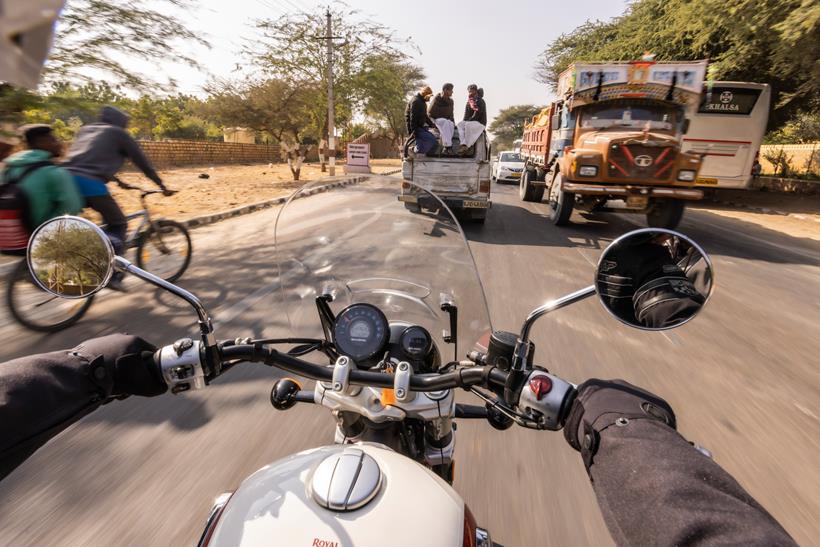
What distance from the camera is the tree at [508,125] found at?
68.4 meters

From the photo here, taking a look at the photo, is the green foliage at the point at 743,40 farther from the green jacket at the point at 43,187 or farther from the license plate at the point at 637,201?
the green jacket at the point at 43,187

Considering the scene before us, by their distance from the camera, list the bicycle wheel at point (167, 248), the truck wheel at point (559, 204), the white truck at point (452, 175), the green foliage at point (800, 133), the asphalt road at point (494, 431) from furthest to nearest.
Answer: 1. the green foliage at point (800, 133)
2. the truck wheel at point (559, 204)
3. the white truck at point (452, 175)
4. the bicycle wheel at point (167, 248)
5. the asphalt road at point (494, 431)

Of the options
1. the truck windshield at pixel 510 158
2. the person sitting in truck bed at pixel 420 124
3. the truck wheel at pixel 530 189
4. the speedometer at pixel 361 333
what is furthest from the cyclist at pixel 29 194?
the truck windshield at pixel 510 158

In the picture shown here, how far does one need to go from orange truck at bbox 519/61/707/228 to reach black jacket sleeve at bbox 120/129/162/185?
6456 millimetres

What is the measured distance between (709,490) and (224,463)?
2.19 m

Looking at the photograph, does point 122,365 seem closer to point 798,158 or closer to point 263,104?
point 263,104

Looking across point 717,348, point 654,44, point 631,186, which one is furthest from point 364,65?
point 717,348

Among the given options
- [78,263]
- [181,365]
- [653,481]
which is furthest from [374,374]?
[78,263]

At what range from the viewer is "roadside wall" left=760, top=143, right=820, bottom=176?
1838cm

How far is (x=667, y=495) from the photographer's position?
699 millimetres

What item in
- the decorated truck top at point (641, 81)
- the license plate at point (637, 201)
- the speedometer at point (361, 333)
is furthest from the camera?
the decorated truck top at point (641, 81)

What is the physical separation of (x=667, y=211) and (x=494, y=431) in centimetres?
737

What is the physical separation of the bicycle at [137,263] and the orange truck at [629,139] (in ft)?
20.8

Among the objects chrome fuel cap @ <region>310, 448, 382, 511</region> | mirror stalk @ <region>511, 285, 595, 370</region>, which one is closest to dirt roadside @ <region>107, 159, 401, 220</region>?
mirror stalk @ <region>511, 285, 595, 370</region>
